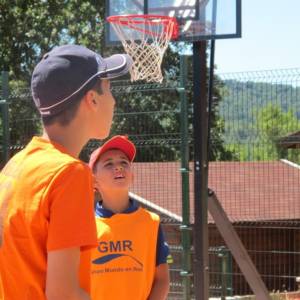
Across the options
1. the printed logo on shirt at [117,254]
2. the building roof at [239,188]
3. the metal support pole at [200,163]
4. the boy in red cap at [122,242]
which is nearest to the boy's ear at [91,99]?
the boy in red cap at [122,242]

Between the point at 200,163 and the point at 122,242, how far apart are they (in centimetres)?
215

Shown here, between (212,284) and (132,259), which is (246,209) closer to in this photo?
(212,284)

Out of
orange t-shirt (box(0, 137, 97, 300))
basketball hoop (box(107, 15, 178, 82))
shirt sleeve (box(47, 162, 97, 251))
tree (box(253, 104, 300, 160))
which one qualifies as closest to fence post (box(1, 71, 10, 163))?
basketball hoop (box(107, 15, 178, 82))

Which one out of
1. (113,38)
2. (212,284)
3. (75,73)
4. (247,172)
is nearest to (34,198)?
(75,73)

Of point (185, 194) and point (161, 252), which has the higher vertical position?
point (161, 252)

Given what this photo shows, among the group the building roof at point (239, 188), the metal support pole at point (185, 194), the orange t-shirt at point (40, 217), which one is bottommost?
the building roof at point (239, 188)

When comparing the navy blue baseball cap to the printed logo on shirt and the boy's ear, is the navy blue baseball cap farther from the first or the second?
the printed logo on shirt

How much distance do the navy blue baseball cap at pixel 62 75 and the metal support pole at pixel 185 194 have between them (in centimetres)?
586

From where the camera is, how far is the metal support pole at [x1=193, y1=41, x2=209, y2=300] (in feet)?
18.9

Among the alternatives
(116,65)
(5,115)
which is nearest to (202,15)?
(5,115)

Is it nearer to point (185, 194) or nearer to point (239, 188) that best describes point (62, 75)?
point (185, 194)

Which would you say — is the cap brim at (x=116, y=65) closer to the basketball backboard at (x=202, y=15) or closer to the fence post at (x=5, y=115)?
the basketball backboard at (x=202, y=15)

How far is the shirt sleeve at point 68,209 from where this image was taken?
206cm

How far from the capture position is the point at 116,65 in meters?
Result: 2.38
